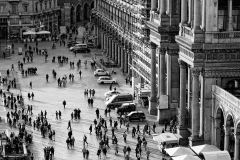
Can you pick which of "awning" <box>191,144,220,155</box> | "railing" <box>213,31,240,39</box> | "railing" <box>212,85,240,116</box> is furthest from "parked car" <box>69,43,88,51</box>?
"awning" <box>191,144,220,155</box>

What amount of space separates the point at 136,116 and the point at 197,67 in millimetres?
20922

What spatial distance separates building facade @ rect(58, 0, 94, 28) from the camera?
18950 centimetres

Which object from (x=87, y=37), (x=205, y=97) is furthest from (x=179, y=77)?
(x=87, y=37)

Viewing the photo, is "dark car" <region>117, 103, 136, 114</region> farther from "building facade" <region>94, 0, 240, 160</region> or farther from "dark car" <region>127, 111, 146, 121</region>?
"dark car" <region>127, 111, 146, 121</region>

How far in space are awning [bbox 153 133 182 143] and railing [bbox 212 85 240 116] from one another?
902 cm

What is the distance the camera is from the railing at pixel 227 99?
236 feet

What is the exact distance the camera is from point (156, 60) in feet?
339

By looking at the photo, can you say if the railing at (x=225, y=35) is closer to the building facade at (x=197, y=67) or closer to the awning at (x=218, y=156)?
the building facade at (x=197, y=67)

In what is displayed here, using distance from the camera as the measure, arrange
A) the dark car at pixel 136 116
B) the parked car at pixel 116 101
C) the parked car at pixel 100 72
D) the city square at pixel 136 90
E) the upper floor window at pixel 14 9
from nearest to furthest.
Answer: the city square at pixel 136 90
the dark car at pixel 136 116
the parked car at pixel 116 101
the parked car at pixel 100 72
the upper floor window at pixel 14 9

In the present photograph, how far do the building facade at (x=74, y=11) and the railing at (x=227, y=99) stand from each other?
114820 mm

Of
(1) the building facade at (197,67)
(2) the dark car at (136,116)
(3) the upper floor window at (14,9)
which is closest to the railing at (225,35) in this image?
Result: (1) the building facade at (197,67)

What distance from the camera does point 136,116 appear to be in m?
97.6

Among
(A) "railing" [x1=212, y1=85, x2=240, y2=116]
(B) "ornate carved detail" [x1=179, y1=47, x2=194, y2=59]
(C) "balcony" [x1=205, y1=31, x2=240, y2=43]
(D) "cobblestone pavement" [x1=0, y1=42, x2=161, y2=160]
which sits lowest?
(D) "cobblestone pavement" [x1=0, y1=42, x2=161, y2=160]

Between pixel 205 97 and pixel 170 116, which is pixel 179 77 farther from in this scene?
pixel 205 97
